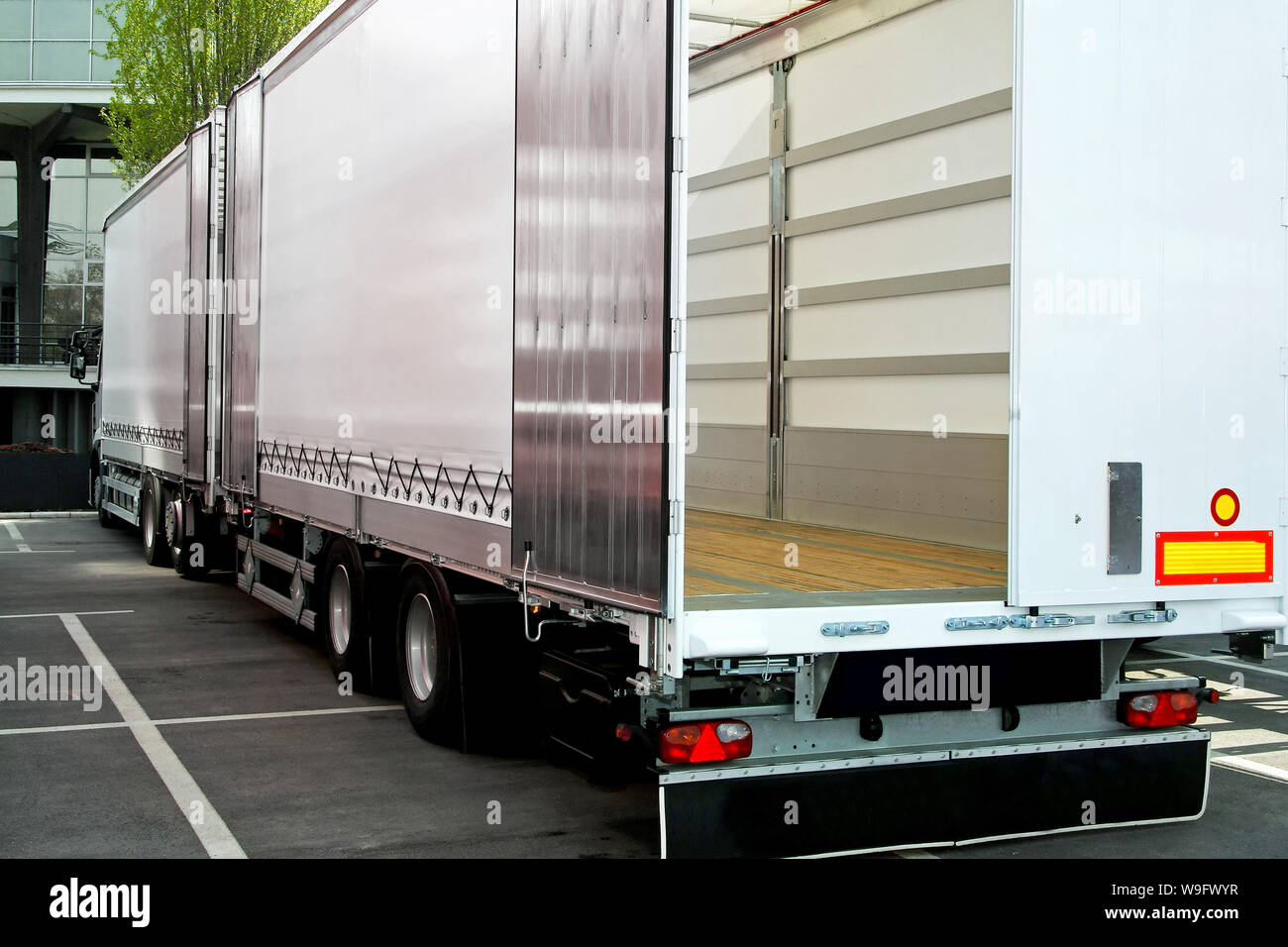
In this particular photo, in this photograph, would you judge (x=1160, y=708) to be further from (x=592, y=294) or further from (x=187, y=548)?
(x=187, y=548)

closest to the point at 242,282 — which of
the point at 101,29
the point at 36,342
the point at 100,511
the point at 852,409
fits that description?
the point at 852,409

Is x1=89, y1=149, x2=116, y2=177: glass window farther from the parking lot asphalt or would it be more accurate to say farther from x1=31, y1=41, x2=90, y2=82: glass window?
the parking lot asphalt

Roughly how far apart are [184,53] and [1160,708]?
25.2 metres

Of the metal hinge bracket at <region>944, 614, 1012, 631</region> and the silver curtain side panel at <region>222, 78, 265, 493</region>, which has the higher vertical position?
the silver curtain side panel at <region>222, 78, 265, 493</region>

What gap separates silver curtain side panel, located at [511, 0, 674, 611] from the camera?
4645mm

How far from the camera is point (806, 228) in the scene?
29.0 ft

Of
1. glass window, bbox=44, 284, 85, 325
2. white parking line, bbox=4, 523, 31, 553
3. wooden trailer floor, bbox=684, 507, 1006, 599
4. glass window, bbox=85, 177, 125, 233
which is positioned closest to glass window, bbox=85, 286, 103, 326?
glass window, bbox=44, 284, 85, 325

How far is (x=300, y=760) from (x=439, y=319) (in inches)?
96.9

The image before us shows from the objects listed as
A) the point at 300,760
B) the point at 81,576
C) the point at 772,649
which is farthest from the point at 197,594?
the point at 772,649

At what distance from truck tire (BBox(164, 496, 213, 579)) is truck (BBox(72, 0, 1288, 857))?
6.42m

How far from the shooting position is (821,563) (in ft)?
21.3

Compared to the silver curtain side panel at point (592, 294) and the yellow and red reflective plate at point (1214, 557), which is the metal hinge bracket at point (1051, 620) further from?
the silver curtain side panel at point (592, 294)

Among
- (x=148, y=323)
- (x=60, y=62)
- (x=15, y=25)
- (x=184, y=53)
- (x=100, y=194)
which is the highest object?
(x=15, y=25)

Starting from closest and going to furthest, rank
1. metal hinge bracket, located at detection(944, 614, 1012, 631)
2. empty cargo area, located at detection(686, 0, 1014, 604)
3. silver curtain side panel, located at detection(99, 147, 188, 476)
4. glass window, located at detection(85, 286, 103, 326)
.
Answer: metal hinge bracket, located at detection(944, 614, 1012, 631) → empty cargo area, located at detection(686, 0, 1014, 604) → silver curtain side panel, located at detection(99, 147, 188, 476) → glass window, located at detection(85, 286, 103, 326)
